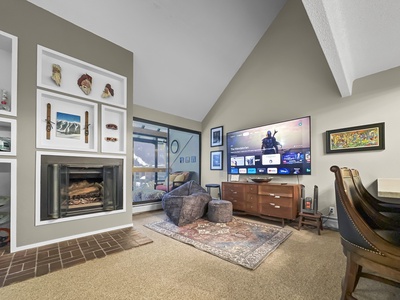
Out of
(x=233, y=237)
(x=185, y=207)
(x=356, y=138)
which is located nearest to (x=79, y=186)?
(x=185, y=207)

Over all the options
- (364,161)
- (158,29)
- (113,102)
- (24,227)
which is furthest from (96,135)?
(364,161)

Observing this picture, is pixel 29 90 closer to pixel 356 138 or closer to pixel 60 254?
pixel 60 254

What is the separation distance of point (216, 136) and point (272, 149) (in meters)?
1.74

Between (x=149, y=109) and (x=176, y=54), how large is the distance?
1417 millimetres

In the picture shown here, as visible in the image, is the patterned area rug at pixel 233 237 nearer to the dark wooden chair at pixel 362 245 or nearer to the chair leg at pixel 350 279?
the chair leg at pixel 350 279

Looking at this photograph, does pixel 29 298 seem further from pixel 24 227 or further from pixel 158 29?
pixel 158 29

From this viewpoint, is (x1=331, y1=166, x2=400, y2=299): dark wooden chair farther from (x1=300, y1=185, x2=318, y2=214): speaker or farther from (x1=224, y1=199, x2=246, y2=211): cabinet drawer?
(x1=224, y1=199, x2=246, y2=211): cabinet drawer

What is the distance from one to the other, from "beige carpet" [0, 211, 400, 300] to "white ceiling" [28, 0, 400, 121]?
241 cm

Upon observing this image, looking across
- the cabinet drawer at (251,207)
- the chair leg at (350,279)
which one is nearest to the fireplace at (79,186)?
the cabinet drawer at (251,207)

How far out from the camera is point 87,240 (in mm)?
2482

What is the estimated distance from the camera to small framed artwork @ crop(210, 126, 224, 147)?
16.0 feet

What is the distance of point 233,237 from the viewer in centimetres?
257

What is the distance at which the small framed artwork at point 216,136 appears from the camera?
488 centimetres

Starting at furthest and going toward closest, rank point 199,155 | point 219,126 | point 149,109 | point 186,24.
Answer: point 199,155, point 219,126, point 149,109, point 186,24
